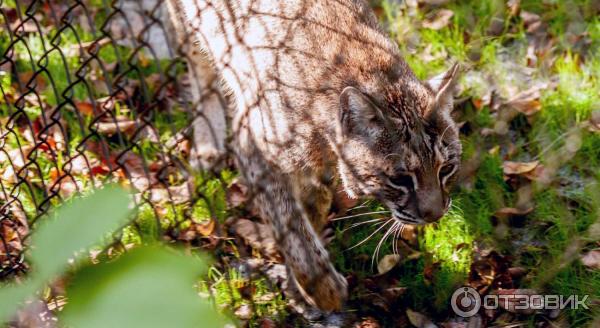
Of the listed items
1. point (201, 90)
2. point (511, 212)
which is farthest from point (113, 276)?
point (201, 90)

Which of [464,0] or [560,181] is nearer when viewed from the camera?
[560,181]

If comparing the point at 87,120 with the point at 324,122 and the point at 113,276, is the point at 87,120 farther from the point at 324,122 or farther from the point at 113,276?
the point at 113,276

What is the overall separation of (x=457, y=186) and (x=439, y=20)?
143cm

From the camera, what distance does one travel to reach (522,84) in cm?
402

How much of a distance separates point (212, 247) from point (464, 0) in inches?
89.4

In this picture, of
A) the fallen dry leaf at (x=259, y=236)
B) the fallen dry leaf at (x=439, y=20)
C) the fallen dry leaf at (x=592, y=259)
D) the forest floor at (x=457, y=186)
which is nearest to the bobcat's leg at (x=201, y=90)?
the forest floor at (x=457, y=186)

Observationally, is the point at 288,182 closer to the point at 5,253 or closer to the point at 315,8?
the point at 315,8

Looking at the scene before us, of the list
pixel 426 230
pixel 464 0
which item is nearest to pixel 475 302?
pixel 426 230

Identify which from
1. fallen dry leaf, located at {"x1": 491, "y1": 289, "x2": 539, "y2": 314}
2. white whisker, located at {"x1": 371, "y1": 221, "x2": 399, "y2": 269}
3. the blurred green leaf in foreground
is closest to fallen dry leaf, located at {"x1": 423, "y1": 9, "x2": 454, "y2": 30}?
white whisker, located at {"x1": 371, "y1": 221, "x2": 399, "y2": 269}

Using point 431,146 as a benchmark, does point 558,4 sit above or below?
above

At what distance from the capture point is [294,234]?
3062 mm

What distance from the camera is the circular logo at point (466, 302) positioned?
2.83 m

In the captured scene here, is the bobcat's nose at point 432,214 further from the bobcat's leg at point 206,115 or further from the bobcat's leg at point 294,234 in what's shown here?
the bobcat's leg at point 206,115

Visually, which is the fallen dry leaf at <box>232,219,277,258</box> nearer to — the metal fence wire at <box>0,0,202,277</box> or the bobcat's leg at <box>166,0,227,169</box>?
the metal fence wire at <box>0,0,202,277</box>
